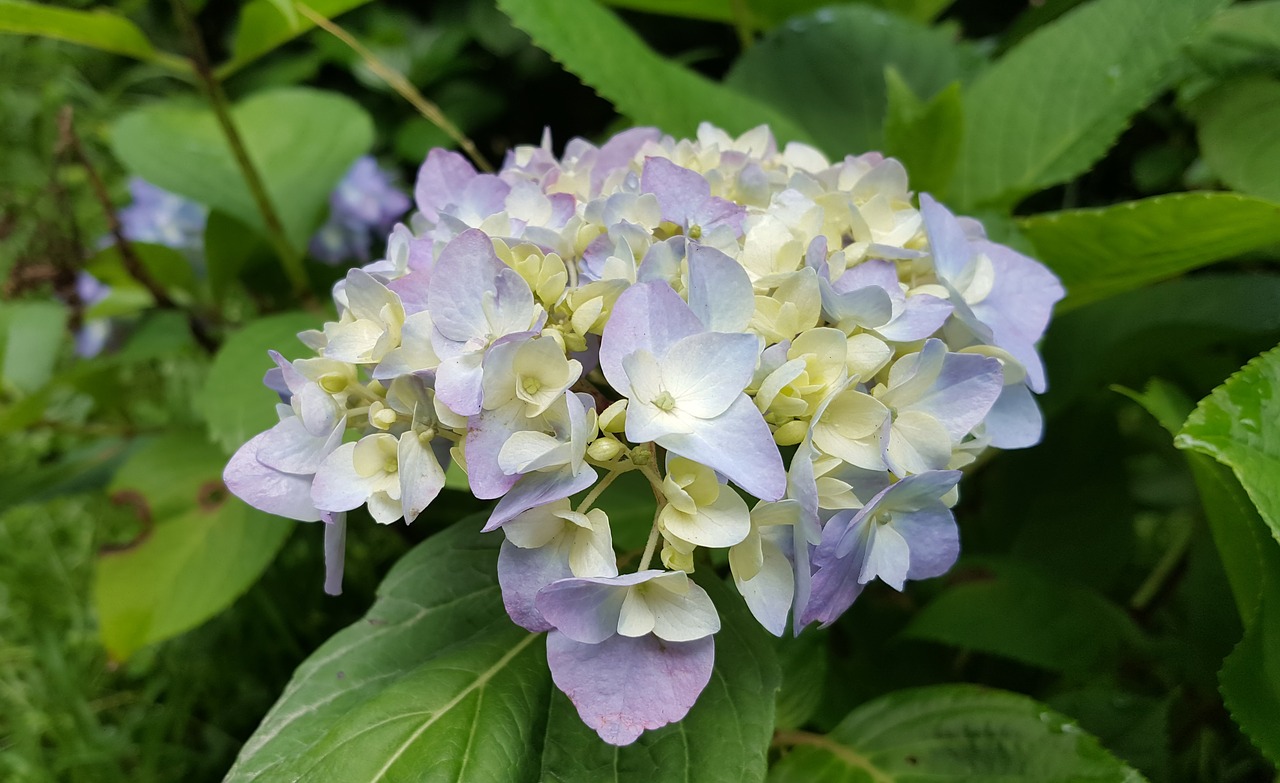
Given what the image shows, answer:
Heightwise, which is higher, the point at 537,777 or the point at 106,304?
the point at 537,777

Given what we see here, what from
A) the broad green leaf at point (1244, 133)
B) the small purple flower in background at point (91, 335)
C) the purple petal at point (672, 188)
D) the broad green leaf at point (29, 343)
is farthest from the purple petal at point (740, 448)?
the small purple flower in background at point (91, 335)

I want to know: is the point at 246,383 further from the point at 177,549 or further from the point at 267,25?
the point at 267,25

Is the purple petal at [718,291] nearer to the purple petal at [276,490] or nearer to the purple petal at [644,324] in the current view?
the purple petal at [644,324]

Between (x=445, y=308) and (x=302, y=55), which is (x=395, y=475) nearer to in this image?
(x=445, y=308)

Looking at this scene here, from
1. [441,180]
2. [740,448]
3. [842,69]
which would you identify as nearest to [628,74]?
[441,180]

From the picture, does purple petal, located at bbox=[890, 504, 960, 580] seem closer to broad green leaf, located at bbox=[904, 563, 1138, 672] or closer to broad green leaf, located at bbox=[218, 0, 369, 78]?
broad green leaf, located at bbox=[904, 563, 1138, 672]

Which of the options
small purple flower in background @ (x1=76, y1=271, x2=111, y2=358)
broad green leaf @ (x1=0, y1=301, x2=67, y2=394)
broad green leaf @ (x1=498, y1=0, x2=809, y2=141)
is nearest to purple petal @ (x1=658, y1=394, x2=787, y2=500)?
broad green leaf @ (x1=498, y1=0, x2=809, y2=141)

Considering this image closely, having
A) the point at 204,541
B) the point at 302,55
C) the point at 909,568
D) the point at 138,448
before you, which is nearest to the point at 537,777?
the point at 909,568
